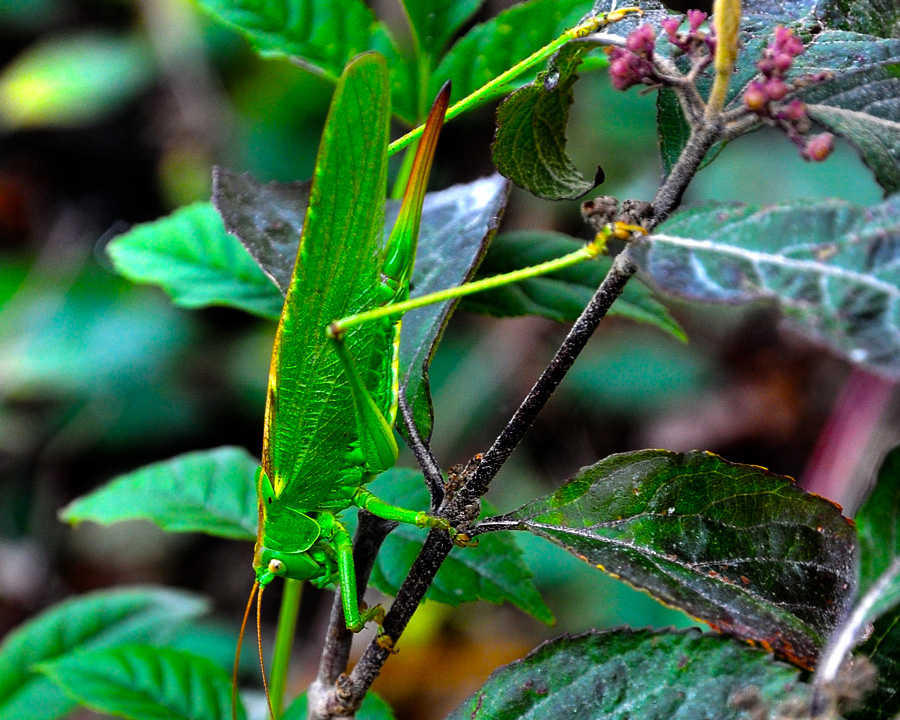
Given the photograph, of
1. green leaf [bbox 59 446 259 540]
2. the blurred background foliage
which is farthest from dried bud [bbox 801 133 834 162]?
the blurred background foliage

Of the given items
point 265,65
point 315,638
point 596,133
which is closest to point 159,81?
point 265,65

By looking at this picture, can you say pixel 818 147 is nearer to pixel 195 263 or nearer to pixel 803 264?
pixel 803 264

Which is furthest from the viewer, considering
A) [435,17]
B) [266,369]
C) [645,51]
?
[266,369]

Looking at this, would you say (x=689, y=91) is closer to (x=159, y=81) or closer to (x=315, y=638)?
(x=315, y=638)

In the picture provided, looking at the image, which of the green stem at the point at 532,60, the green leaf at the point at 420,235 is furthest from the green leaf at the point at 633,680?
the green stem at the point at 532,60

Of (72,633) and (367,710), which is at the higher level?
(367,710)

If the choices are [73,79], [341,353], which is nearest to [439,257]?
[341,353]
